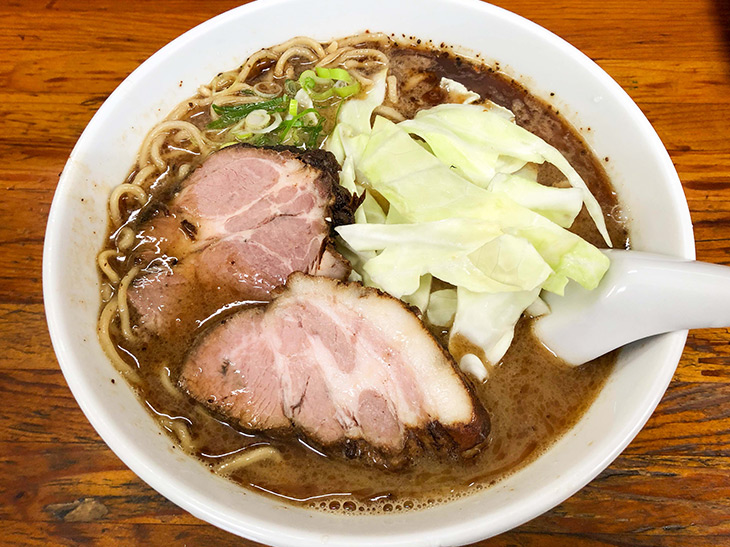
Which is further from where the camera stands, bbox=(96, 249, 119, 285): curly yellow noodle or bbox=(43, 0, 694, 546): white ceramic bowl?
bbox=(96, 249, 119, 285): curly yellow noodle

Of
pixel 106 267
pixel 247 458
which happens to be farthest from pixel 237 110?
pixel 247 458

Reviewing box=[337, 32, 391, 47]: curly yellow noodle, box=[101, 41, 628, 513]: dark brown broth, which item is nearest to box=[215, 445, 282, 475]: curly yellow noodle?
box=[101, 41, 628, 513]: dark brown broth

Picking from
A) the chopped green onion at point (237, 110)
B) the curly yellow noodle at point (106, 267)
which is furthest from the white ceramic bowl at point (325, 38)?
the chopped green onion at point (237, 110)

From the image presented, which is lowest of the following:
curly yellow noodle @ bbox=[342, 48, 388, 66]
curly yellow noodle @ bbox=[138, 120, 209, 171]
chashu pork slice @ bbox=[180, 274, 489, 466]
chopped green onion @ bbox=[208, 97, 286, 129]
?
chashu pork slice @ bbox=[180, 274, 489, 466]

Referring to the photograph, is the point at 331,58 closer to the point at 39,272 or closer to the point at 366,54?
the point at 366,54

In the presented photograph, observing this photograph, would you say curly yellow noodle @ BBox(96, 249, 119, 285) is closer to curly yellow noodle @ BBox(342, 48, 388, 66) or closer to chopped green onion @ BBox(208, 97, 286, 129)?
chopped green onion @ BBox(208, 97, 286, 129)

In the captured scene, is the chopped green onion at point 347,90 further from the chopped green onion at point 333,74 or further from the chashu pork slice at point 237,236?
the chashu pork slice at point 237,236

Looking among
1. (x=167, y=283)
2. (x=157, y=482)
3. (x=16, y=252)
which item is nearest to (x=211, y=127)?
(x=167, y=283)
